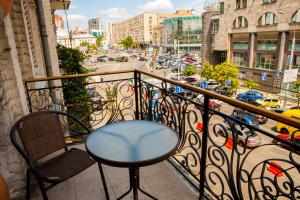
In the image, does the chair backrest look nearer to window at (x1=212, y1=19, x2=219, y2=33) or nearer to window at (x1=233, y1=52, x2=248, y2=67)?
window at (x1=233, y1=52, x2=248, y2=67)

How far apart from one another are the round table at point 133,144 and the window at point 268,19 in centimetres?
2653

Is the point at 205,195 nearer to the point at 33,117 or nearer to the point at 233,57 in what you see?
the point at 33,117

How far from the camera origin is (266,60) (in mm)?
25531

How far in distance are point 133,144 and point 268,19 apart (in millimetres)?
27655

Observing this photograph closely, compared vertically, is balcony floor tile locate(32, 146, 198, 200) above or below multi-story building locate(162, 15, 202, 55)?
below

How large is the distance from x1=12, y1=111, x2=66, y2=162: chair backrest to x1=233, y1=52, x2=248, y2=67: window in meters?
29.5

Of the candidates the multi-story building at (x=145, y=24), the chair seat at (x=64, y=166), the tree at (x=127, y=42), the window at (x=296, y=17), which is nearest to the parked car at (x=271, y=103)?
the window at (x=296, y=17)

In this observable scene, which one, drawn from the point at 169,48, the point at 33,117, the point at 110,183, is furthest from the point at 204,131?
the point at 169,48

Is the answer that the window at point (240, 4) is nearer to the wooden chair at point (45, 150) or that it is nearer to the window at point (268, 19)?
the window at point (268, 19)

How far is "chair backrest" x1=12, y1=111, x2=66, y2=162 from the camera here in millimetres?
2082

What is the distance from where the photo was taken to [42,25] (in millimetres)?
6039

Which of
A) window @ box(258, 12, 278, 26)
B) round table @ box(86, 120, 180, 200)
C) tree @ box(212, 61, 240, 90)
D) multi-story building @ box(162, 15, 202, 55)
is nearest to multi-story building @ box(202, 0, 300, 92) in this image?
window @ box(258, 12, 278, 26)

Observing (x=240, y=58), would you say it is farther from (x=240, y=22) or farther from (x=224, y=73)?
(x=224, y=73)

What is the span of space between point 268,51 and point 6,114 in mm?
28101
